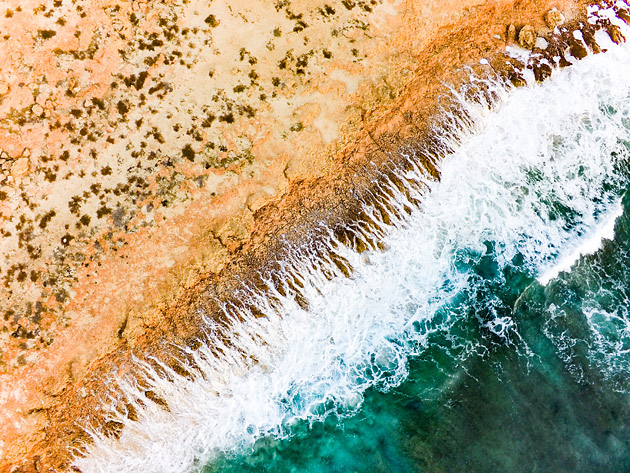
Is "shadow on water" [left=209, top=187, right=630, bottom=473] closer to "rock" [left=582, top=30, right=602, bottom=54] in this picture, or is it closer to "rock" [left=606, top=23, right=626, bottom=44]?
"rock" [left=582, top=30, right=602, bottom=54]

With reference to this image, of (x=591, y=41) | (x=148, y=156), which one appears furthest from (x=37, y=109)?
(x=591, y=41)

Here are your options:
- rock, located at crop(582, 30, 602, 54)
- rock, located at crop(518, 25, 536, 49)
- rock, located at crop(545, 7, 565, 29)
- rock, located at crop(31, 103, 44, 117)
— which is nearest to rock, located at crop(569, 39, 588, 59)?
rock, located at crop(582, 30, 602, 54)

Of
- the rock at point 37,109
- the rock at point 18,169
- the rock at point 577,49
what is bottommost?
the rock at point 577,49

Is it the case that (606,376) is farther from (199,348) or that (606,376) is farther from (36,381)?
(36,381)

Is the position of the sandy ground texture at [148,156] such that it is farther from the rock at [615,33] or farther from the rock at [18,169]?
the rock at [615,33]

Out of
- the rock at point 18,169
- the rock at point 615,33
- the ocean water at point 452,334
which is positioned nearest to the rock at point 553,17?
the ocean water at point 452,334

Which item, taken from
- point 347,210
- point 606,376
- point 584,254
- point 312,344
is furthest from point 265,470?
point 584,254
